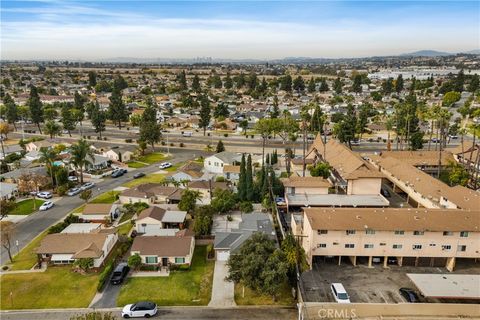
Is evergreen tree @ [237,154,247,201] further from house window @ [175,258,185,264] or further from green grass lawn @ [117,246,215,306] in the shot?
house window @ [175,258,185,264]

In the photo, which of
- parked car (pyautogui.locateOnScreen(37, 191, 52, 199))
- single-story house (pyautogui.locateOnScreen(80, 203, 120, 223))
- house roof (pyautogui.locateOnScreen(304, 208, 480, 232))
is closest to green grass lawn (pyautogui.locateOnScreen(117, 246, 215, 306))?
house roof (pyautogui.locateOnScreen(304, 208, 480, 232))

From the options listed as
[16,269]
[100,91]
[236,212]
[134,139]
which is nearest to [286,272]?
[236,212]

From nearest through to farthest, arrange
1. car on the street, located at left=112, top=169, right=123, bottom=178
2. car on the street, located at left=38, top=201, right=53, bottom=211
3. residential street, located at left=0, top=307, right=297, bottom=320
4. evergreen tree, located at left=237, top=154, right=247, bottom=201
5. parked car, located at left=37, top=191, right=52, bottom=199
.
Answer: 1. residential street, located at left=0, top=307, right=297, bottom=320
2. car on the street, located at left=38, top=201, right=53, bottom=211
3. evergreen tree, located at left=237, top=154, right=247, bottom=201
4. parked car, located at left=37, top=191, right=52, bottom=199
5. car on the street, located at left=112, top=169, right=123, bottom=178

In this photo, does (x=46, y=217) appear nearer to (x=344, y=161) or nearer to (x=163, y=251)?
(x=163, y=251)

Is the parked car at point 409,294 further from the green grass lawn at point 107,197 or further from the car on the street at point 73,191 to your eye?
the car on the street at point 73,191

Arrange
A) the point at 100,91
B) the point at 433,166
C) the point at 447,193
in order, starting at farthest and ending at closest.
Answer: the point at 100,91
the point at 433,166
the point at 447,193

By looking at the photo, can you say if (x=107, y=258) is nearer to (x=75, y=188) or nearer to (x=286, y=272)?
(x=286, y=272)

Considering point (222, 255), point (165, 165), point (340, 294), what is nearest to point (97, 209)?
point (222, 255)
